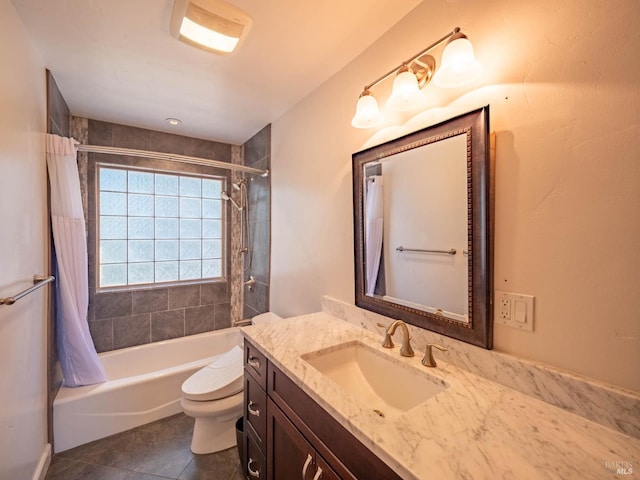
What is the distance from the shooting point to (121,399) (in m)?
2.05

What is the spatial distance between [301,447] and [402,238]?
954 mm

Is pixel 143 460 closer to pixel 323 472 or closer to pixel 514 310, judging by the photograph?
pixel 323 472

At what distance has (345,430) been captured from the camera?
81 cm

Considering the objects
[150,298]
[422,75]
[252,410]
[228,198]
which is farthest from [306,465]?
[228,198]

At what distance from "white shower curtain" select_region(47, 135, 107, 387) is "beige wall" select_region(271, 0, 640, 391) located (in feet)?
7.49

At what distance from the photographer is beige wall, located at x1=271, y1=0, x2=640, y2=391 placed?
731 mm

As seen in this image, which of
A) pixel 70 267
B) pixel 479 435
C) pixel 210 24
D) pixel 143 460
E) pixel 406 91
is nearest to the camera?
pixel 479 435

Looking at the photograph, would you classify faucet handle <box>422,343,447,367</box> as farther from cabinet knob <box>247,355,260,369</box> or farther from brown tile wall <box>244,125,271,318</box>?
brown tile wall <box>244,125,271,318</box>

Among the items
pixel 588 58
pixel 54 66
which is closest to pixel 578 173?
pixel 588 58

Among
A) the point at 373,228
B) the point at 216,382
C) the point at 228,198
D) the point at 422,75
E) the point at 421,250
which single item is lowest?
the point at 216,382

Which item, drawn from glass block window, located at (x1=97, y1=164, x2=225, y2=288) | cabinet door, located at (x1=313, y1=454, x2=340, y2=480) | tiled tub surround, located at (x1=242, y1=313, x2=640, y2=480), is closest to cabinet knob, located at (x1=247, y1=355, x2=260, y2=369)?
tiled tub surround, located at (x1=242, y1=313, x2=640, y2=480)

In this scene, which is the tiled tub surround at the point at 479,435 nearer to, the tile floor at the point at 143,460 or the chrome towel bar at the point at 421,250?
the chrome towel bar at the point at 421,250

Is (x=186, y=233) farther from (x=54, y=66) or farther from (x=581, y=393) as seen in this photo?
(x=581, y=393)

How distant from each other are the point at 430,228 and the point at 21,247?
198 cm
